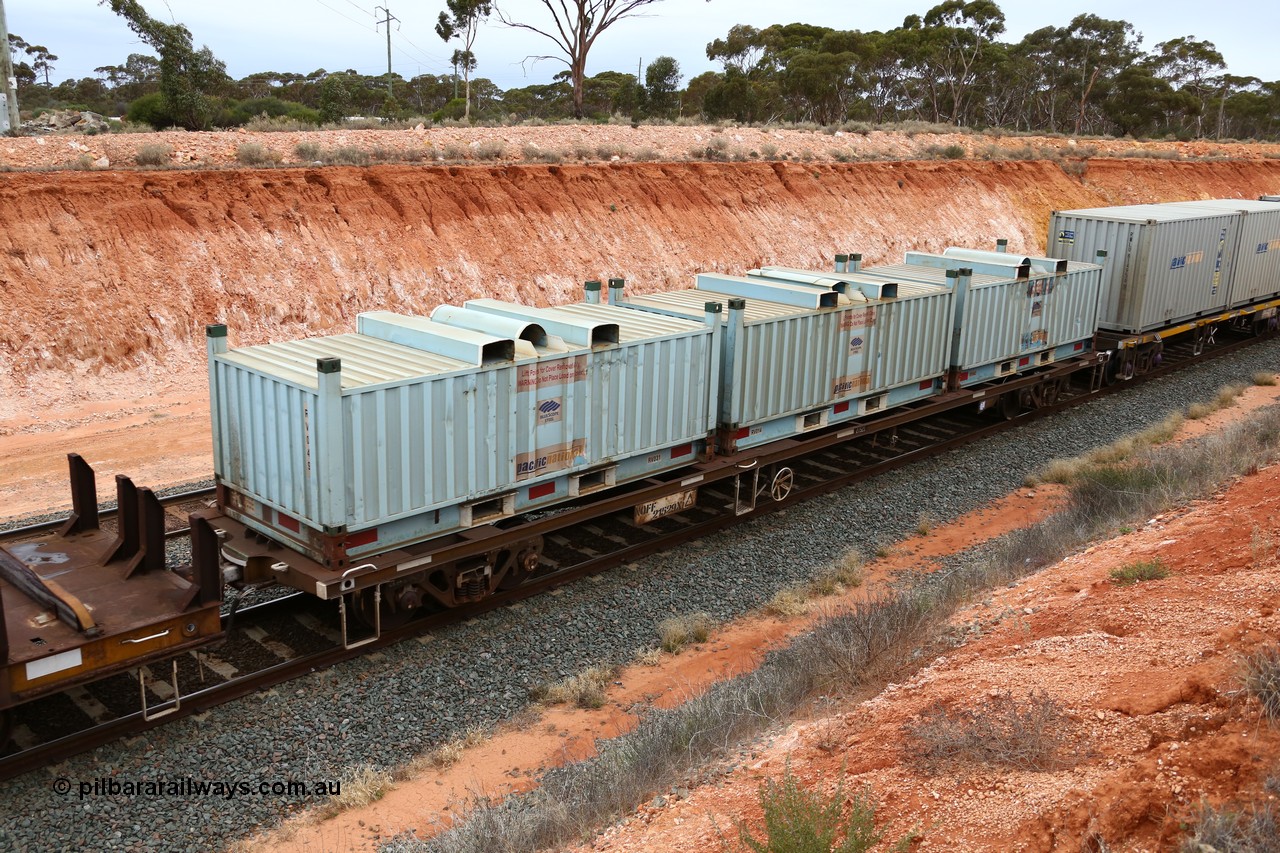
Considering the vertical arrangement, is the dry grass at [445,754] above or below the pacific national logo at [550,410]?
below

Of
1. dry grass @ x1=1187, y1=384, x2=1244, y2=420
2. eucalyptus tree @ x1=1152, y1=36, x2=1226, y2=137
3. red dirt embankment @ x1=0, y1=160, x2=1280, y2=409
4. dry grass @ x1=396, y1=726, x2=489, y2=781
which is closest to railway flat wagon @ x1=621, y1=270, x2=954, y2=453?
dry grass @ x1=396, y1=726, x2=489, y2=781

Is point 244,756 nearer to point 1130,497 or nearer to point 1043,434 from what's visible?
point 1130,497

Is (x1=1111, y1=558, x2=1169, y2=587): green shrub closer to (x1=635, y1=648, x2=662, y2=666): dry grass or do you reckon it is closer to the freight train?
(x1=635, y1=648, x2=662, y2=666): dry grass

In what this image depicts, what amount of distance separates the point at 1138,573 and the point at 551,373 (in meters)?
6.03

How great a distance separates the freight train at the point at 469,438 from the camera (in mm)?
8695

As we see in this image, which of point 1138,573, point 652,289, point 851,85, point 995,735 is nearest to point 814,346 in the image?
point 1138,573

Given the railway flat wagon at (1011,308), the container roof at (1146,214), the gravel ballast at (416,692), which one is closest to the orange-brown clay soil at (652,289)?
the gravel ballast at (416,692)

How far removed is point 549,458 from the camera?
11078 mm

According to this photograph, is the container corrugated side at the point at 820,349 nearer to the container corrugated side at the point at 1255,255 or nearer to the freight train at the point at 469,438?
the freight train at the point at 469,438

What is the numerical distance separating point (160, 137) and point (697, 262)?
14492 millimetres

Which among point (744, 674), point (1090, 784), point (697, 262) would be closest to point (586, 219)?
point (697, 262)

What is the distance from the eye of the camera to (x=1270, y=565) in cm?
898

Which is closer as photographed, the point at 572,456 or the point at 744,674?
the point at 744,674

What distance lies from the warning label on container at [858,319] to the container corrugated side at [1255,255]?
52.5 ft
